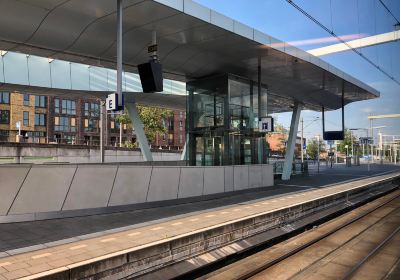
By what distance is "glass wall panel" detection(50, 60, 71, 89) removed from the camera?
72.9ft

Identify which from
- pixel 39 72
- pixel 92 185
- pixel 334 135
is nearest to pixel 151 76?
pixel 92 185

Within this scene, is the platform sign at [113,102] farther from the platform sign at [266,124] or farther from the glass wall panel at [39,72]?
the glass wall panel at [39,72]

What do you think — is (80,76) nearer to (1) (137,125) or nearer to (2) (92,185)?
(1) (137,125)

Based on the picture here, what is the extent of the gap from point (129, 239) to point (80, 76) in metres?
18.0

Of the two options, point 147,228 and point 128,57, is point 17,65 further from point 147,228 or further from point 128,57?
point 147,228

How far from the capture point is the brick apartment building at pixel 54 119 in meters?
68.7

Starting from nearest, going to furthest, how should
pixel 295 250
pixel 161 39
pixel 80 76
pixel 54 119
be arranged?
pixel 295 250 < pixel 161 39 < pixel 80 76 < pixel 54 119

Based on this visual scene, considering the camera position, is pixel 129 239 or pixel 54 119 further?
pixel 54 119

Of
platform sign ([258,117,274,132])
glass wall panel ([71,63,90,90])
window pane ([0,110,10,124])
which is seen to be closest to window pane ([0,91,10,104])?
window pane ([0,110,10,124])

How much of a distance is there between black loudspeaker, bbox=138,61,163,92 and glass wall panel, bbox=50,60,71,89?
12158mm

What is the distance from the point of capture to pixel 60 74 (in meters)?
22.7

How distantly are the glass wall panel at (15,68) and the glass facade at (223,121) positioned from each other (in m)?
8.99

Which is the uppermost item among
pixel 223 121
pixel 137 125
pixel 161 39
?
pixel 161 39

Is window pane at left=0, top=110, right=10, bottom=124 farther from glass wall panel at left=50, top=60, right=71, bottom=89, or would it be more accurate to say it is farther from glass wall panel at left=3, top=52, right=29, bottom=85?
Answer: glass wall panel at left=3, top=52, right=29, bottom=85
